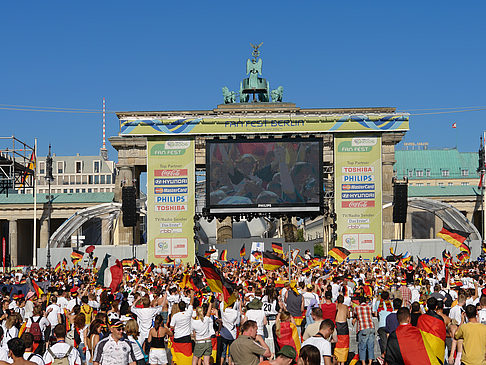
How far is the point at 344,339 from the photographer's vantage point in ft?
45.8

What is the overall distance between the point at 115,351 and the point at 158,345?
211cm

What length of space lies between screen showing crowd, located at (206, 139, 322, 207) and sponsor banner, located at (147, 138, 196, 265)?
3263 millimetres

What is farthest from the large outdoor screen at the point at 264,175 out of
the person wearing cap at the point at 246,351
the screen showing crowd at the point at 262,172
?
the person wearing cap at the point at 246,351

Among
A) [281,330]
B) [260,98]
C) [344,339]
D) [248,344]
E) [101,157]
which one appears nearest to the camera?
[248,344]

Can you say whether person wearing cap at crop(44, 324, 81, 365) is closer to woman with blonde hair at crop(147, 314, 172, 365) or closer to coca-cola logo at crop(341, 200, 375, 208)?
woman with blonde hair at crop(147, 314, 172, 365)

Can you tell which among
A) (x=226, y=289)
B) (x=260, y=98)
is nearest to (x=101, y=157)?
(x=260, y=98)

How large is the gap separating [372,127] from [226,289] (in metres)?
38.3

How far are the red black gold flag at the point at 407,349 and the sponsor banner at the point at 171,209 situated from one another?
43.3 meters

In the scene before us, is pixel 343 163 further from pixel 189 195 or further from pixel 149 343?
pixel 149 343

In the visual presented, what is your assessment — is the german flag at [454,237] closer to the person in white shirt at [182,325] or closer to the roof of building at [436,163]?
the person in white shirt at [182,325]

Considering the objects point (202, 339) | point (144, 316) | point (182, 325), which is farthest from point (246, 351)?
point (144, 316)

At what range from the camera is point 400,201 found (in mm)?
51156

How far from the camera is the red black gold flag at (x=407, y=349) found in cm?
924

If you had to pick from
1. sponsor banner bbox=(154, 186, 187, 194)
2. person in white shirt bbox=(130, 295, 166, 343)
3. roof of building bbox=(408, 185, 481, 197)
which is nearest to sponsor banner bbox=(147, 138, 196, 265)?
sponsor banner bbox=(154, 186, 187, 194)
